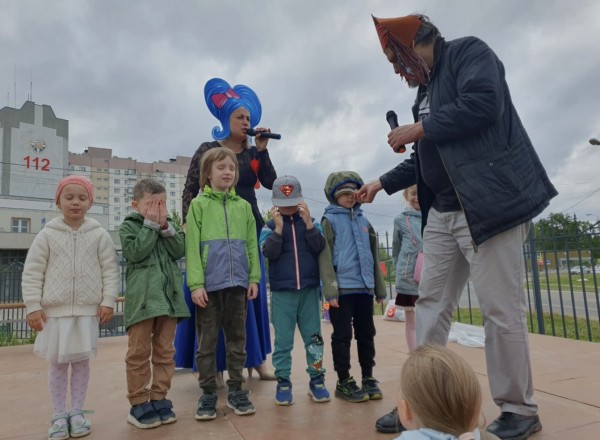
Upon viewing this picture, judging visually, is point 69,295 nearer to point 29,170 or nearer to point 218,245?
point 218,245

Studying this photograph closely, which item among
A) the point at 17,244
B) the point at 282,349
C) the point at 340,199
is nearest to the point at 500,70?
the point at 340,199

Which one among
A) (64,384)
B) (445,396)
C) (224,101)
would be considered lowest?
(64,384)

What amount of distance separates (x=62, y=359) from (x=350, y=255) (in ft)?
6.20

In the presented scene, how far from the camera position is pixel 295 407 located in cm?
276

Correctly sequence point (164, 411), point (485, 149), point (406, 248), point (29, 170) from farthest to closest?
point (29, 170), point (406, 248), point (164, 411), point (485, 149)

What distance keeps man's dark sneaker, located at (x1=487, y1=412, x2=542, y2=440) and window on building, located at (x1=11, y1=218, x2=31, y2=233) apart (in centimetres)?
4660

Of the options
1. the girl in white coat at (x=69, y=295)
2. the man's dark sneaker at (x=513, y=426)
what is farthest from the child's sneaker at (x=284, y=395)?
the man's dark sneaker at (x=513, y=426)

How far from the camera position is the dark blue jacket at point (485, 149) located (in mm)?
2111

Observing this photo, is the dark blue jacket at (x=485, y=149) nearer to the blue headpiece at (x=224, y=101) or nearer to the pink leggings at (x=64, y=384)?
the blue headpiece at (x=224, y=101)

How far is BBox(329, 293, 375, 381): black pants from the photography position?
2.99m

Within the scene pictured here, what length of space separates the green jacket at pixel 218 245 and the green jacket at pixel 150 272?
108 mm

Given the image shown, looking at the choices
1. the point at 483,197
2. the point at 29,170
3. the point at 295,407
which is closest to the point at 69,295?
the point at 295,407

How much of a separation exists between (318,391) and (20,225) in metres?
45.9

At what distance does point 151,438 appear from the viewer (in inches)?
91.3
